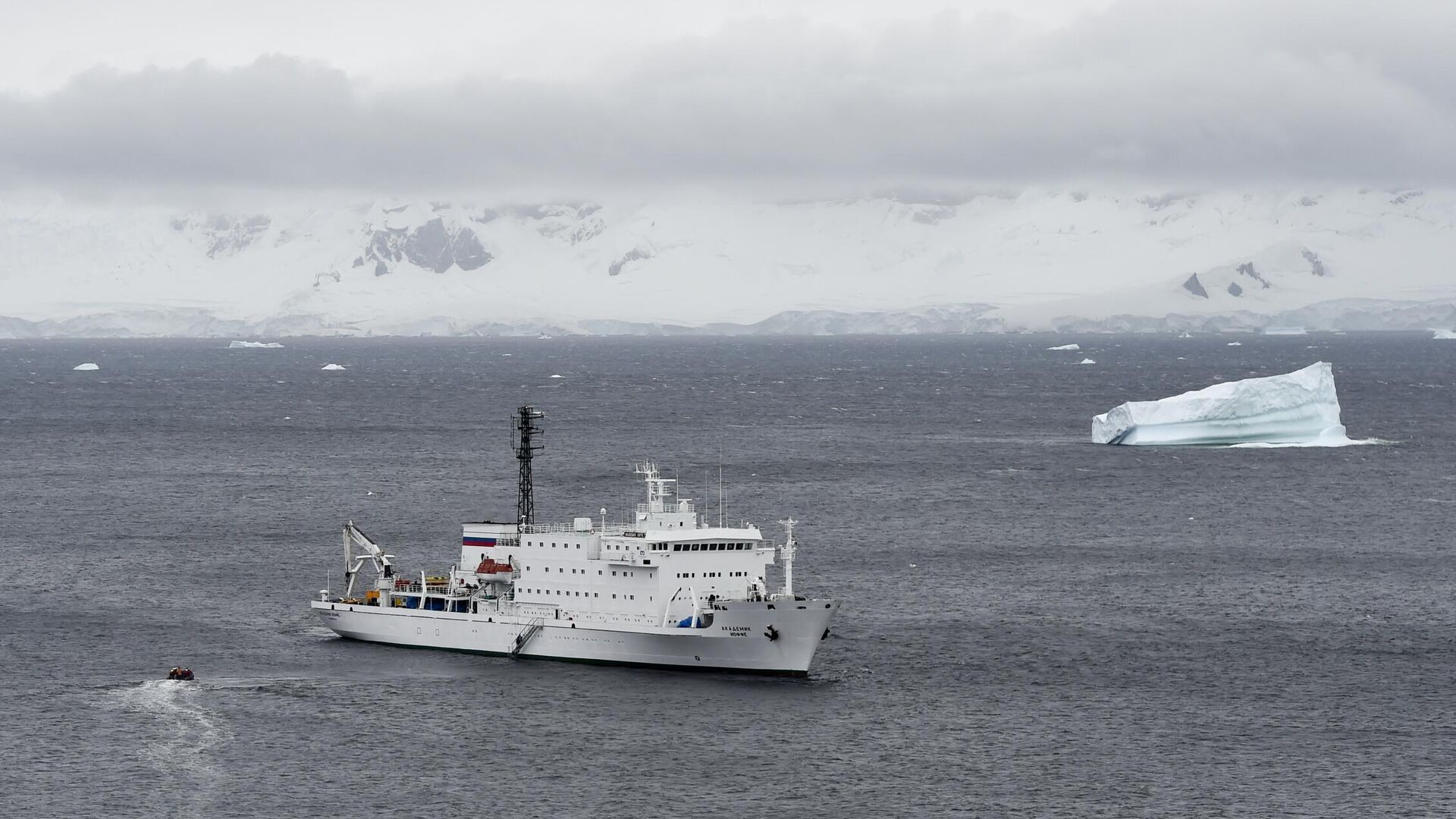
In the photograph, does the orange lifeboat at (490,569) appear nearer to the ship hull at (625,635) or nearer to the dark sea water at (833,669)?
the ship hull at (625,635)

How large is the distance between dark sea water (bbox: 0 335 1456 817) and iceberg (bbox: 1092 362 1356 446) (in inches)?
901

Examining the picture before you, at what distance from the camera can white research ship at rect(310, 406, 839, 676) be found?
72.2m

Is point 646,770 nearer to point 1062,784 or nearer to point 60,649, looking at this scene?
point 1062,784

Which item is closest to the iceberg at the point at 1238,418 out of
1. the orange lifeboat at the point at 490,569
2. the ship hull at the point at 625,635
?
the orange lifeboat at the point at 490,569

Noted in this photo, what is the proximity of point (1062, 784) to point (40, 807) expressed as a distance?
31485mm

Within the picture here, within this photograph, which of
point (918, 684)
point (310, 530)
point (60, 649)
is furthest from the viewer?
point (310, 530)

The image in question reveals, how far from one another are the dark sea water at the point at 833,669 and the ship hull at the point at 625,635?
0.92 metres

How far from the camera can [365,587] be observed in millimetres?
93125

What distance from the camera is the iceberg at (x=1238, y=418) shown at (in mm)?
157750

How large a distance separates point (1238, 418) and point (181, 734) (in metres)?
117

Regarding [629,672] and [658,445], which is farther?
[658,445]

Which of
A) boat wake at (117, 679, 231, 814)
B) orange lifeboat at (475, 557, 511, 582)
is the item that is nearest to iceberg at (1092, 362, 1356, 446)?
orange lifeboat at (475, 557, 511, 582)

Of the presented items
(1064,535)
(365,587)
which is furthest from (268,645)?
(1064,535)

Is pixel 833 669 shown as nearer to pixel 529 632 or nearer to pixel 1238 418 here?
pixel 529 632
